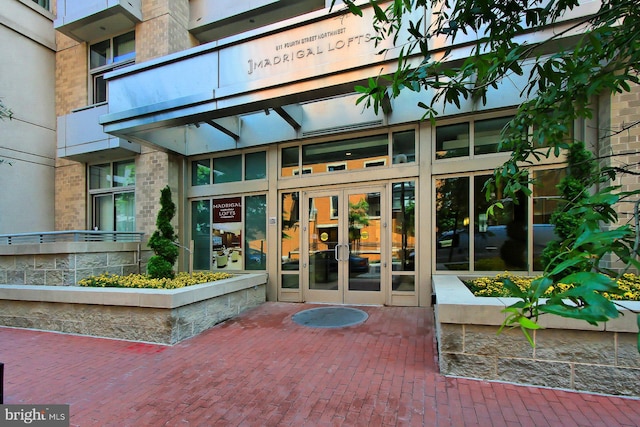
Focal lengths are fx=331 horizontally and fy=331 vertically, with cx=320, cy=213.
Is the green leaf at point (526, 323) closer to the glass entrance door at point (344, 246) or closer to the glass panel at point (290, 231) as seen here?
the glass entrance door at point (344, 246)

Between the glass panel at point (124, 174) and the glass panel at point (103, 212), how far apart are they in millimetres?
527

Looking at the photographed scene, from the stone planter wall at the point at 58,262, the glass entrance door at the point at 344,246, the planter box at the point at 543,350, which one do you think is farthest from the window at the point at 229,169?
the planter box at the point at 543,350

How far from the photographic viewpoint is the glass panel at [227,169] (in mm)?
8375

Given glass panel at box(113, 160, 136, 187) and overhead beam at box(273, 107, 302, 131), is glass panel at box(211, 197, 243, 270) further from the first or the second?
glass panel at box(113, 160, 136, 187)

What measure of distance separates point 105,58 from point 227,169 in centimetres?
539

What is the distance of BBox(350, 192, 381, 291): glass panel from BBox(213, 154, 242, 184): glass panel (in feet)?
10.1

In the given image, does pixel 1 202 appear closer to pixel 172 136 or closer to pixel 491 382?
pixel 172 136

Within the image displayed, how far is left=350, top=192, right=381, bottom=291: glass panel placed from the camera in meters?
6.94

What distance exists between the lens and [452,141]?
21.7 ft

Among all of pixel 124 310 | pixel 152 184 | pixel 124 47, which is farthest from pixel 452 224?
pixel 124 47

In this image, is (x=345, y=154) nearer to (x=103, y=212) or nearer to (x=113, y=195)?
(x=113, y=195)

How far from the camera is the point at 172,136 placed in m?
8.19

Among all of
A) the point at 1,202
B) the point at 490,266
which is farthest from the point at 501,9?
the point at 1,202

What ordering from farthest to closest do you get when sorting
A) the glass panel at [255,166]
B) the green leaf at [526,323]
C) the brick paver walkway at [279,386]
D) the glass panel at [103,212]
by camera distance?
1. the glass panel at [103,212]
2. the glass panel at [255,166]
3. the brick paver walkway at [279,386]
4. the green leaf at [526,323]
